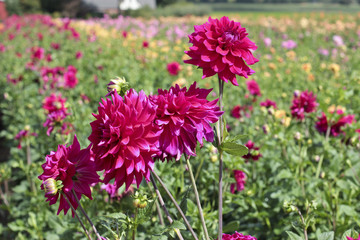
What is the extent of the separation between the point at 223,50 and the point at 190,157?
1178mm

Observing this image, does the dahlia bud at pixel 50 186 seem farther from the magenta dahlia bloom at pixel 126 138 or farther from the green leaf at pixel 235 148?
the green leaf at pixel 235 148

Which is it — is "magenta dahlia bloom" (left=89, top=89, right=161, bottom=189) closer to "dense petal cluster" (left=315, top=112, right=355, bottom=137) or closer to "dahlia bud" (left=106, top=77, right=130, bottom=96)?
"dahlia bud" (left=106, top=77, right=130, bottom=96)

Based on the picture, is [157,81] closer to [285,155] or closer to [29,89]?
[29,89]

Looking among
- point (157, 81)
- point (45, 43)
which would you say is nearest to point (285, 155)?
point (157, 81)

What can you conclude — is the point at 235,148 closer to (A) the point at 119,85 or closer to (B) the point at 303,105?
(A) the point at 119,85

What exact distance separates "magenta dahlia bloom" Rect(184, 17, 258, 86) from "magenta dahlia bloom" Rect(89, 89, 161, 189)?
9.0 inches

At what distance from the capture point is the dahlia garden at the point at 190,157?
887mm

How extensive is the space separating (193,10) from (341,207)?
22.7 m

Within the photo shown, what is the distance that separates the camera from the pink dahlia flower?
0.88 m

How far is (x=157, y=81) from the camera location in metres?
4.27

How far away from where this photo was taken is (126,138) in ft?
2.69

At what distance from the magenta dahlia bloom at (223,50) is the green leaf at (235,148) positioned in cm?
17

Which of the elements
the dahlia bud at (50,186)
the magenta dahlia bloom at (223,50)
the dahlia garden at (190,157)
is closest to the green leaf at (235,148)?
the dahlia garden at (190,157)

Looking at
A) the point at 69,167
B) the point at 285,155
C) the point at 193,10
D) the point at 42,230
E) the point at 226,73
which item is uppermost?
the point at 193,10
